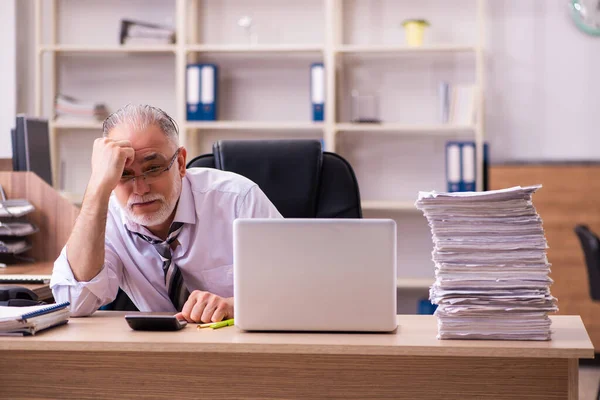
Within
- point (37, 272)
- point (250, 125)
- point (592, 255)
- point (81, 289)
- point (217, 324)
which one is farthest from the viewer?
point (250, 125)

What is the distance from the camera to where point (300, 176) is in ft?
7.22

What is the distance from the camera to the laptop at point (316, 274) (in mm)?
1316

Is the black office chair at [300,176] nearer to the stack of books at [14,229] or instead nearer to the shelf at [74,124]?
the stack of books at [14,229]

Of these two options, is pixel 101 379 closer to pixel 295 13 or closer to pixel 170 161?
pixel 170 161

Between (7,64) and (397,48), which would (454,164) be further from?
(7,64)

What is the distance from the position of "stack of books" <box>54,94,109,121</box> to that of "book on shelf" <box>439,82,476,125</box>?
197cm

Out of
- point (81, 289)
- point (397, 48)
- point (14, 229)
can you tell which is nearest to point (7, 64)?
point (397, 48)

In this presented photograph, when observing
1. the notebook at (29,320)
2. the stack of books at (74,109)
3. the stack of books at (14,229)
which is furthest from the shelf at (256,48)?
the notebook at (29,320)

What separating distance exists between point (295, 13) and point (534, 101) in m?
1.48

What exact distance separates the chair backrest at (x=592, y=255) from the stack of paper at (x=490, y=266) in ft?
6.75

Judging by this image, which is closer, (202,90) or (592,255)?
(592,255)

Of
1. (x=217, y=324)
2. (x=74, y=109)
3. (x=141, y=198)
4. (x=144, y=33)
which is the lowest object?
(x=217, y=324)

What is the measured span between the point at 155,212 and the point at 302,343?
27.5 inches

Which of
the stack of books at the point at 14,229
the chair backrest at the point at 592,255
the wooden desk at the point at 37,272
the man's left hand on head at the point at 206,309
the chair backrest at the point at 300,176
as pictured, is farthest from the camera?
the chair backrest at the point at 592,255
